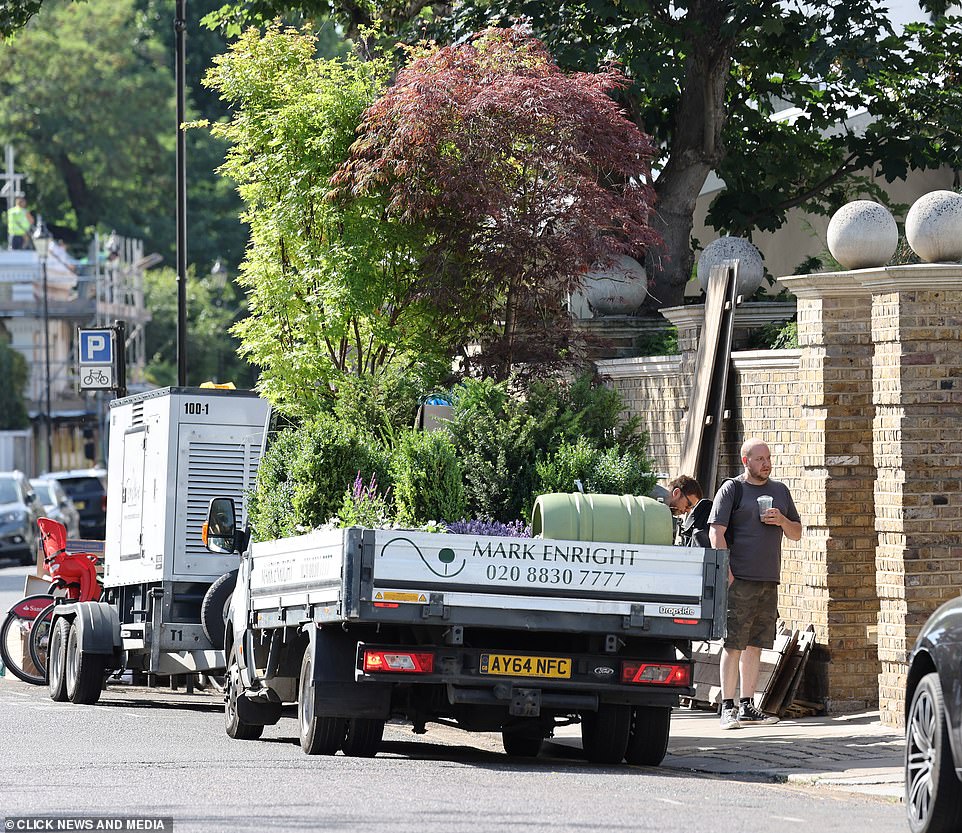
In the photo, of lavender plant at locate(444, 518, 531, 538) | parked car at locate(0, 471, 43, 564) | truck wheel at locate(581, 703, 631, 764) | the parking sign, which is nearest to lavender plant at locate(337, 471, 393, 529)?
lavender plant at locate(444, 518, 531, 538)

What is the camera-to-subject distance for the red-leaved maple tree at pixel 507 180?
1705cm

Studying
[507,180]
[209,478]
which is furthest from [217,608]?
[507,180]

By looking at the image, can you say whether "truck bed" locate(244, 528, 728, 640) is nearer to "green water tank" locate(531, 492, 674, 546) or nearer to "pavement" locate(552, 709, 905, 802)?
"green water tank" locate(531, 492, 674, 546)

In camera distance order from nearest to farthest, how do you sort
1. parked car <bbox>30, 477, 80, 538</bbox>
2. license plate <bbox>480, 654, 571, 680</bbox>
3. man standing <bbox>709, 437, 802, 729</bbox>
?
license plate <bbox>480, 654, 571, 680</bbox>
man standing <bbox>709, 437, 802, 729</bbox>
parked car <bbox>30, 477, 80, 538</bbox>

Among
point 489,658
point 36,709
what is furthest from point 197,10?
point 489,658

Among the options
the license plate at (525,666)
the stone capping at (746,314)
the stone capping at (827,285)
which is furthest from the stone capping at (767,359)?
the license plate at (525,666)

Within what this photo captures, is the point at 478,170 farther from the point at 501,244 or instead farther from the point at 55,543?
the point at 55,543

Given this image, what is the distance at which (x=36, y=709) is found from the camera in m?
16.8

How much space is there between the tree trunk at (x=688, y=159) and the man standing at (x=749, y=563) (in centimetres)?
761

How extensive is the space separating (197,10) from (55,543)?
61215 mm

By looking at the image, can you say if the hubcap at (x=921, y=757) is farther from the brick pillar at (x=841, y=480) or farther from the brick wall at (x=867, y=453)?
the brick pillar at (x=841, y=480)

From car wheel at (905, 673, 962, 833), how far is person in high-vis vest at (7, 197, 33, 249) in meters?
83.8

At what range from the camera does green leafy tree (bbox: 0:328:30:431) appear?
8575 centimetres

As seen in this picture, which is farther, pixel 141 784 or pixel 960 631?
pixel 141 784
